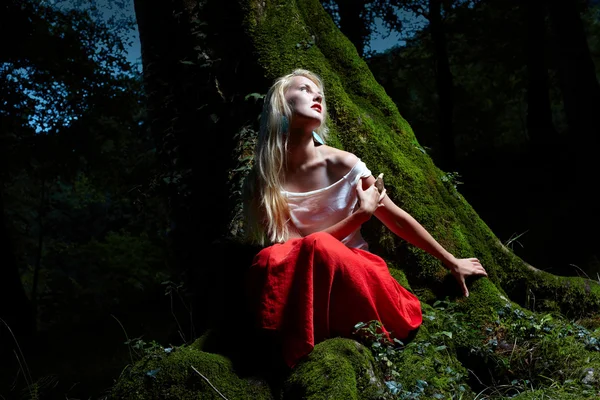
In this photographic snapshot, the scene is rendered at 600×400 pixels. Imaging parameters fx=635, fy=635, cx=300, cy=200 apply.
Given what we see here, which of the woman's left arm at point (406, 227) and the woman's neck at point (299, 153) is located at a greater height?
the woman's neck at point (299, 153)

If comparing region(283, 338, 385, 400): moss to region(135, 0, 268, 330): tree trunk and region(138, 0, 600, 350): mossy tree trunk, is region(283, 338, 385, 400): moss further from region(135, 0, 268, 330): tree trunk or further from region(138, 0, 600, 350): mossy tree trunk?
region(135, 0, 268, 330): tree trunk

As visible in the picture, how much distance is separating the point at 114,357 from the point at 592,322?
8.27m

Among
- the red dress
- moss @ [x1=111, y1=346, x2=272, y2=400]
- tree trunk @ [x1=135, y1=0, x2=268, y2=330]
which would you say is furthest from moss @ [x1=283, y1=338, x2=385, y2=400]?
tree trunk @ [x1=135, y1=0, x2=268, y2=330]

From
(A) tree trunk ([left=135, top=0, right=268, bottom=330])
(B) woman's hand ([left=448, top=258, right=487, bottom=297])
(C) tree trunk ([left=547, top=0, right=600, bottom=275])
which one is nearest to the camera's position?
(B) woman's hand ([left=448, top=258, right=487, bottom=297])

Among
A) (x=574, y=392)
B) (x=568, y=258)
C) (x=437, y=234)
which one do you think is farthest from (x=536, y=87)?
(x=574, y=392)

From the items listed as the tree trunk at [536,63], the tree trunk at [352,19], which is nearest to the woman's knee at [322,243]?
the tree trunk at [352,19]

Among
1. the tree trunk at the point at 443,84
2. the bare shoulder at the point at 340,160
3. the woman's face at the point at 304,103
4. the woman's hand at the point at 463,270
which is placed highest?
the tree trunk at the point at 443,84

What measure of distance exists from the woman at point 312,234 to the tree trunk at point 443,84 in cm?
1259

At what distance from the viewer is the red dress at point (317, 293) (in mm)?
3324

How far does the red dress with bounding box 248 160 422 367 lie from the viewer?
10.9 feet

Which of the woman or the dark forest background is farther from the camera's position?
the dark forest background

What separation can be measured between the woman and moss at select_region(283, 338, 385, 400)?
0.33 ft

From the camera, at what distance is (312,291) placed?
3.35m

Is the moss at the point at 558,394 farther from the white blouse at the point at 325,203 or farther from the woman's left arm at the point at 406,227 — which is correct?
the white blouse at the point at 325,203
